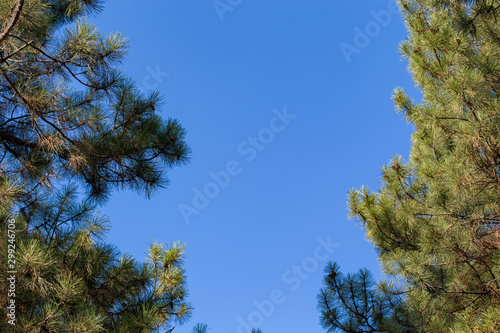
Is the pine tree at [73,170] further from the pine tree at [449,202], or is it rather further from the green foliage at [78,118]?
the pine tree at [449,202]

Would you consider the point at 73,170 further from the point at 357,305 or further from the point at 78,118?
the point at 357,305

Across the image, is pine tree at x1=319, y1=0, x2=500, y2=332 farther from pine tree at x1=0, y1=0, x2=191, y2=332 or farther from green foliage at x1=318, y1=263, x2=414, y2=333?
pine tree at x1=0, y1=0, x2=191, y2=332

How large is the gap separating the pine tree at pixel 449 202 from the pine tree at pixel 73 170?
2.25 m

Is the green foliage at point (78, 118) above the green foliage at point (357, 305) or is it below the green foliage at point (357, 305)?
above

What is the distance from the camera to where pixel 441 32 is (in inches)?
195

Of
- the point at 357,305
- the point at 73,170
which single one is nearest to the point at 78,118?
the point at 73,170

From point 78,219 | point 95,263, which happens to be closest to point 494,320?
point 95,263

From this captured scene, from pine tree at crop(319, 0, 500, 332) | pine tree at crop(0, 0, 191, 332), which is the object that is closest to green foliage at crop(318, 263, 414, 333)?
pine tree at crop(319, 0, 500, 332)

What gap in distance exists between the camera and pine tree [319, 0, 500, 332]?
371cm

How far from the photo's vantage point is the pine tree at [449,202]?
3.71m

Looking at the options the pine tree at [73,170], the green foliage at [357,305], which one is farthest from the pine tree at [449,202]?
the pine tree at [73,170]

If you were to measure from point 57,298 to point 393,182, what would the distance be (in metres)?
4.15

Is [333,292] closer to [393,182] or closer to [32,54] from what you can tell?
[393,182]

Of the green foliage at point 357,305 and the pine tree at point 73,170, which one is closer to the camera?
the pine tree at point 73,170
